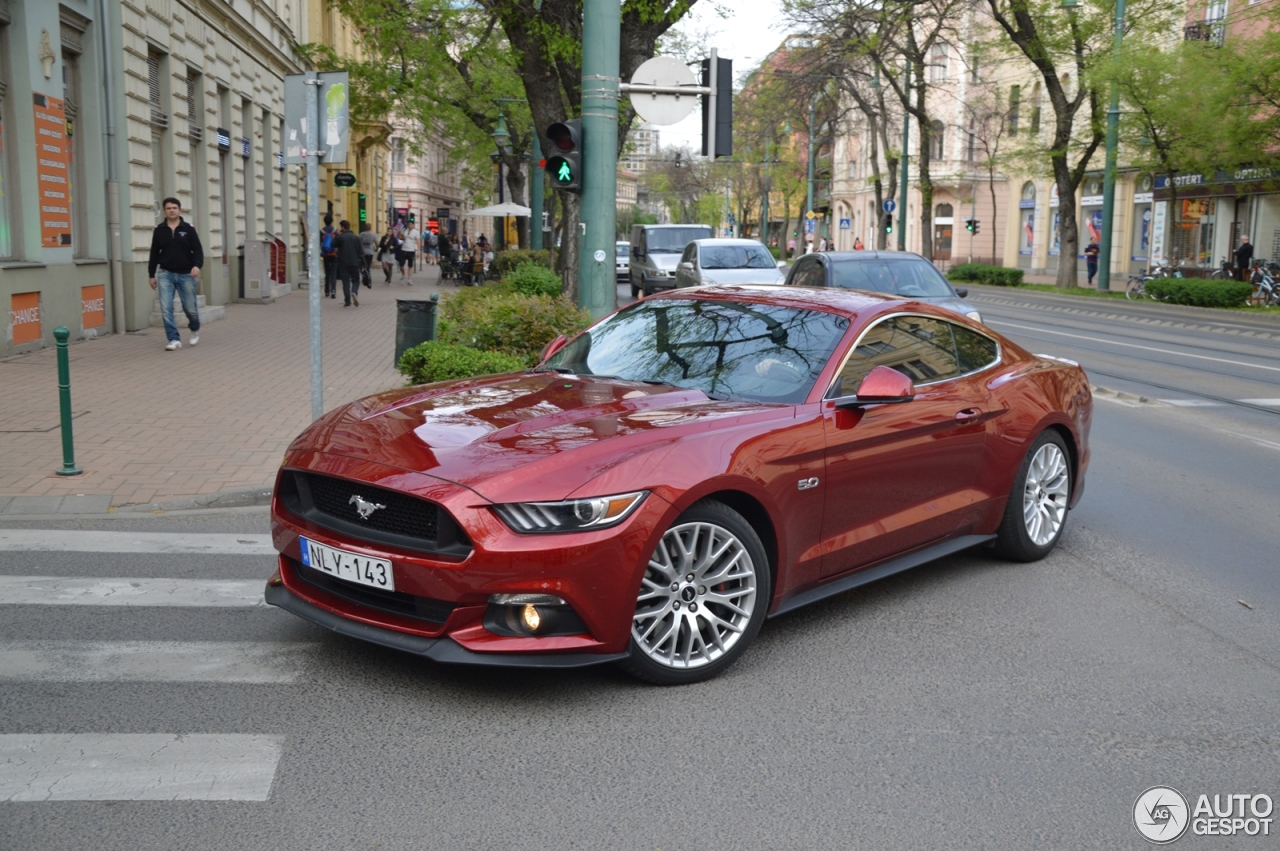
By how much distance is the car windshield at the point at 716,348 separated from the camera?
5.41 metres

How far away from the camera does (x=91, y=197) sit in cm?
1716

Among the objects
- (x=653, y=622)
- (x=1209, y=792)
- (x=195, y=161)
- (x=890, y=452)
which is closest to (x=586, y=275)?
(x=890, y=452)

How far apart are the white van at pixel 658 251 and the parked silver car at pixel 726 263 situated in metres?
4.67

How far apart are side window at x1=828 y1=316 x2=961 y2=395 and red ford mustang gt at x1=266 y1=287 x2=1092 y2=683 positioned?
0.02 m

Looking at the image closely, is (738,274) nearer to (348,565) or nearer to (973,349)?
(973,349)

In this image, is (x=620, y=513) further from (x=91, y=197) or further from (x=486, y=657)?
(x=91, y=197)

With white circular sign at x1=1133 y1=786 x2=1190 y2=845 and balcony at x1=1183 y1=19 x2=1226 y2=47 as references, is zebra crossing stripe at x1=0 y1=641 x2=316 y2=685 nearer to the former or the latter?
white circular sign at x1=1133 y1=786 x2=1190 y2=845

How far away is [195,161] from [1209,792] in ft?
74.7

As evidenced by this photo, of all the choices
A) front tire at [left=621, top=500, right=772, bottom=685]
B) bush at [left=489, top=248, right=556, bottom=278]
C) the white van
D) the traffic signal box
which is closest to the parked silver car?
the white van

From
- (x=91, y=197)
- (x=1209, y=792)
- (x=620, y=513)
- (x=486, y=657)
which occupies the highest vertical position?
(x=91, y=197)

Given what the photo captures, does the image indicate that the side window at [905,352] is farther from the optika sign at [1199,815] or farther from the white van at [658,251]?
the white van at [658,251]

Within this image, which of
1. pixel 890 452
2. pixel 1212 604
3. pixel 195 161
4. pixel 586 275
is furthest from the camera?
pixel 195 161

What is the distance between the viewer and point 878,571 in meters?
5.53

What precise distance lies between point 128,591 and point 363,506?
1.90 metres
